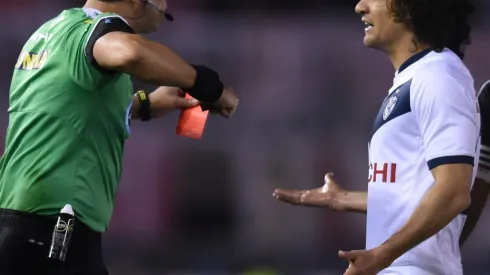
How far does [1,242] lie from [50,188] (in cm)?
28

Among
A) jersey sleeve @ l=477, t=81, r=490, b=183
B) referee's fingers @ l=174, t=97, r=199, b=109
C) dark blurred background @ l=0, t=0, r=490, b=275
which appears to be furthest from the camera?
dark blurred background @ l=0, t=0, r=490, b=275

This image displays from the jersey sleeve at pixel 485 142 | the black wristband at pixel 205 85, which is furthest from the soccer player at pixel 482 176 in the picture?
the black wristband at pixel 205 85

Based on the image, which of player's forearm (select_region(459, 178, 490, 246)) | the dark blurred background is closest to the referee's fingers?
player's forearm (select_region(459, 178, 490, 246))

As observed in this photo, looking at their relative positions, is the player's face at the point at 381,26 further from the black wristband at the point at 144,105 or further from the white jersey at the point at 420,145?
the black wristband at the point at 144,105

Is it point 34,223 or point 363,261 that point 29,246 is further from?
point 363,261

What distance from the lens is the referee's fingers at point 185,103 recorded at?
16.6 feet

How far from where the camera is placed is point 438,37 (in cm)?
415

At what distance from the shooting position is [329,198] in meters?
4.75

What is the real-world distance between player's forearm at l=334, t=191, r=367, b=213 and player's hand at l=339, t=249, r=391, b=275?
0.96 m

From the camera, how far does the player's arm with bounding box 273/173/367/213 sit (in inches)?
185

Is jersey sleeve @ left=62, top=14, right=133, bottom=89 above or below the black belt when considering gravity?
above

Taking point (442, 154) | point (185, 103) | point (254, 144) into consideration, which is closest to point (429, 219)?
point (442, 154)

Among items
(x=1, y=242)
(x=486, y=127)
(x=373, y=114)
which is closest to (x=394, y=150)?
(x=486, y=127)

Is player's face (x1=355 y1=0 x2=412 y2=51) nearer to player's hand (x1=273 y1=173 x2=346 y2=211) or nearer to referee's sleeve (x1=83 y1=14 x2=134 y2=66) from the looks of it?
player's hand (x1=273 y1=173 x2=346 y2=211)
